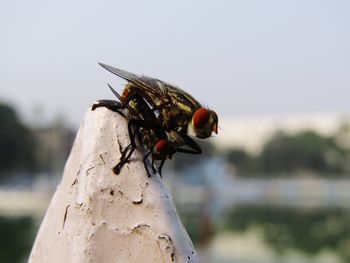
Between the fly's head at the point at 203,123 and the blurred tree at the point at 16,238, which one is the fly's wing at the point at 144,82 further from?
the blurred tree at the point at 16,238

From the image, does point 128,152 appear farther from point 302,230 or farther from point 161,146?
point 302,230

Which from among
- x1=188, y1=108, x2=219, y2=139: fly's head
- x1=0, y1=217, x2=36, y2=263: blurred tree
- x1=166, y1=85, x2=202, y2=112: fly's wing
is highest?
x1=166, y1=85, x2=202, y2=112: fly's wing

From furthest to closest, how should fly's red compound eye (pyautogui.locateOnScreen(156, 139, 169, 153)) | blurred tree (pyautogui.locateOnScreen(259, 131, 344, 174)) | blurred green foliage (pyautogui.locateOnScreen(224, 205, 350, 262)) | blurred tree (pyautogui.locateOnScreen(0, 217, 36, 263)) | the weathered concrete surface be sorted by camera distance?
blurred tree (pyautogui.locateOnScreen(259, 131, 344, 174)), blurred green foliage (pyautogui.locateOnScreen(224, 205, 350, 262)), blurred tree (pyautogui.locateOnScreen(0, 217, 36, 263)), fly's red compound eye (pyautogui.locateOnScreen(156, 139, 169, 153)), the weathered concrete surface

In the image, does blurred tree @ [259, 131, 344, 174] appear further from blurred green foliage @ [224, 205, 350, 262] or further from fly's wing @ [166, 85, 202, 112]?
fly's wing @ [166, 85, 202, 112]

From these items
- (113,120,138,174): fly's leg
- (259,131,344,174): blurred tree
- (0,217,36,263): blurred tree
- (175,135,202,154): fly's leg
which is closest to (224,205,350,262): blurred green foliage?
(0,217,36,263): blurred tree

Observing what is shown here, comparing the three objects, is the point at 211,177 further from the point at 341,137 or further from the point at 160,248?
the point at 160,248
